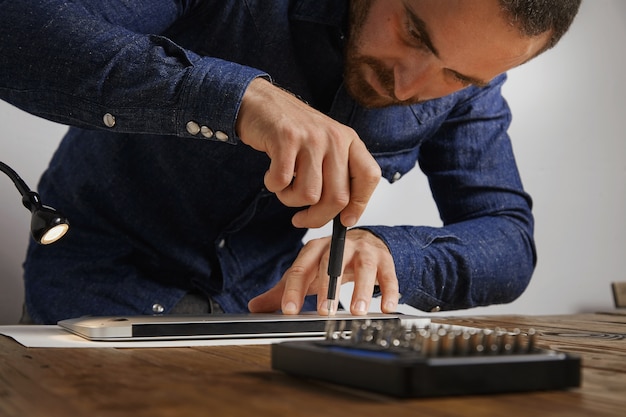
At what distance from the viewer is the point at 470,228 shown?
1571mm

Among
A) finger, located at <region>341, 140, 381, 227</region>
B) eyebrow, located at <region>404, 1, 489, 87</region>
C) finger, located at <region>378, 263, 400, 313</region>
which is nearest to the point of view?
finger, located at <region>341, 140, 381, 227</region>

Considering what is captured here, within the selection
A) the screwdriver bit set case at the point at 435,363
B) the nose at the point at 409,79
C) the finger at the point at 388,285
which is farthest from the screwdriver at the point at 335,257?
the screwdriver bit set case at the point at 435,363

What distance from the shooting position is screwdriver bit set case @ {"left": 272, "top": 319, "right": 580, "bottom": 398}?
1.63 ft

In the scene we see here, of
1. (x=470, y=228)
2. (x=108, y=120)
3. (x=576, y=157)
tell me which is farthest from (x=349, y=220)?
(x=576, y=157)

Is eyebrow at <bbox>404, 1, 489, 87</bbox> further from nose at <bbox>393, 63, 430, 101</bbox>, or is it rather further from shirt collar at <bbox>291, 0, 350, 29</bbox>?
shirt collar at <bbox>291, 0, 350, 29</bbox>

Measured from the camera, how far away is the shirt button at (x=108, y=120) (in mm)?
1048

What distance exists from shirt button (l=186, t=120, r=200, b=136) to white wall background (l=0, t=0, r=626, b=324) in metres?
1.77

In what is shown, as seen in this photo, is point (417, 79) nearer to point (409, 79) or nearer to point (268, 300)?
point (409, 79)

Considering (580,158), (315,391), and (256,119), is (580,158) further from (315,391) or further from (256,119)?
(315,391)

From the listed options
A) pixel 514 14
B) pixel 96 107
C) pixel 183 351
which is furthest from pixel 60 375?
pixel 514 14

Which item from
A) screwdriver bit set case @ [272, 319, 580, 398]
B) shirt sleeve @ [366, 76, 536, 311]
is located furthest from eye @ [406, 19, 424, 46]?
screwdriver bit set case @ [272, 319, 580, 398]

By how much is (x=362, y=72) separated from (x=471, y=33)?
0.22 meters

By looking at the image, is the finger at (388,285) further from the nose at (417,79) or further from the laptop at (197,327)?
the nose at (417,79)

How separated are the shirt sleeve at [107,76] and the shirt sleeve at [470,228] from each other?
440 mm
